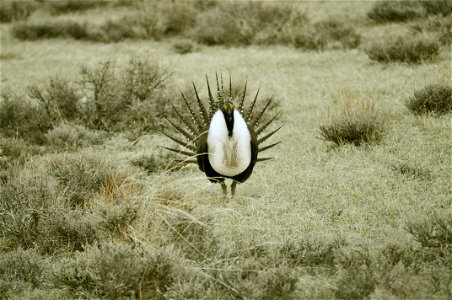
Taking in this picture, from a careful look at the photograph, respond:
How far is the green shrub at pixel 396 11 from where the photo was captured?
29.8 ft

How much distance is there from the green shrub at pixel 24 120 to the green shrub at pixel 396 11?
18.9ft

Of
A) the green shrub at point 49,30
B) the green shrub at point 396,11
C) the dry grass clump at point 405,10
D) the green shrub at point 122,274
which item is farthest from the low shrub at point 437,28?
the green shrub at point 122,274

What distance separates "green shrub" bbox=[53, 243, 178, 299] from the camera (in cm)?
271

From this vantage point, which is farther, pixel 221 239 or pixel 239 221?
pixel 239 221

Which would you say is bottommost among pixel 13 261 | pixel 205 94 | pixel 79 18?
pixel 13 261

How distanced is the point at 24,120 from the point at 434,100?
13.6ft

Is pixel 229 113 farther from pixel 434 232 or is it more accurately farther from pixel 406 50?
pixel 406 50

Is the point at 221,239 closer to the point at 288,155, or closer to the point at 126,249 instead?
the point at 126,249

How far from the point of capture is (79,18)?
11.9m

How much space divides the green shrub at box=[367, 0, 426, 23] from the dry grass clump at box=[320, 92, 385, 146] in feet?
15.5

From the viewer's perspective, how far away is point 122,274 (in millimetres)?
2713

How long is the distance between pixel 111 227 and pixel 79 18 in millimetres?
9546

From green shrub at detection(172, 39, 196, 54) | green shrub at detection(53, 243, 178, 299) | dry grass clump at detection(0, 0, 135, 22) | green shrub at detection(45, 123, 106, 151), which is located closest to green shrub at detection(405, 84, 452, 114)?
green shrub at detection(45, 123, 106, 151)

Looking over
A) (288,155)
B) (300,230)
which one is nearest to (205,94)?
(288,155)
